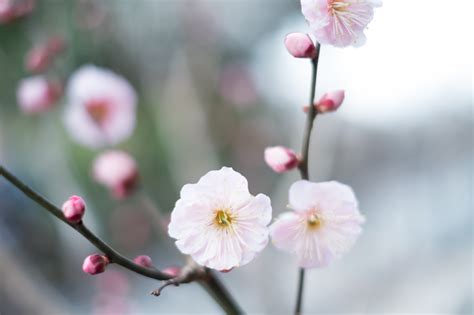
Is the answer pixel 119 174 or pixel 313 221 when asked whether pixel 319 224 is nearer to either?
pixel 313 221

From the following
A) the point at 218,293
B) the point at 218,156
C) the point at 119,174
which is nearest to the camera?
the point at 218,293

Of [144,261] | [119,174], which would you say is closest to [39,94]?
[119,174]

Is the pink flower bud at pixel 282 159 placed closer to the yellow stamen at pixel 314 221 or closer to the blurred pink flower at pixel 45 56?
the yellow stamen at pixel 314 221

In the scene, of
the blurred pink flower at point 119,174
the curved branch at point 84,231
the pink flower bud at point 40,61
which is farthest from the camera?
the pink flower bud at point 40,61

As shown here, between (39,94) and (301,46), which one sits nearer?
(301,46)

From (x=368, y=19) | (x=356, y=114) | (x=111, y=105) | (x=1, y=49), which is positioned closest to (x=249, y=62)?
(x=356, y=114)

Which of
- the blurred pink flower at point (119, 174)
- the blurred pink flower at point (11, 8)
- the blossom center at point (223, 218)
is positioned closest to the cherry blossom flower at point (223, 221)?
the blossom center at point (223, 218)

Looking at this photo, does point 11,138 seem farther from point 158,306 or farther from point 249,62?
point 249,62
